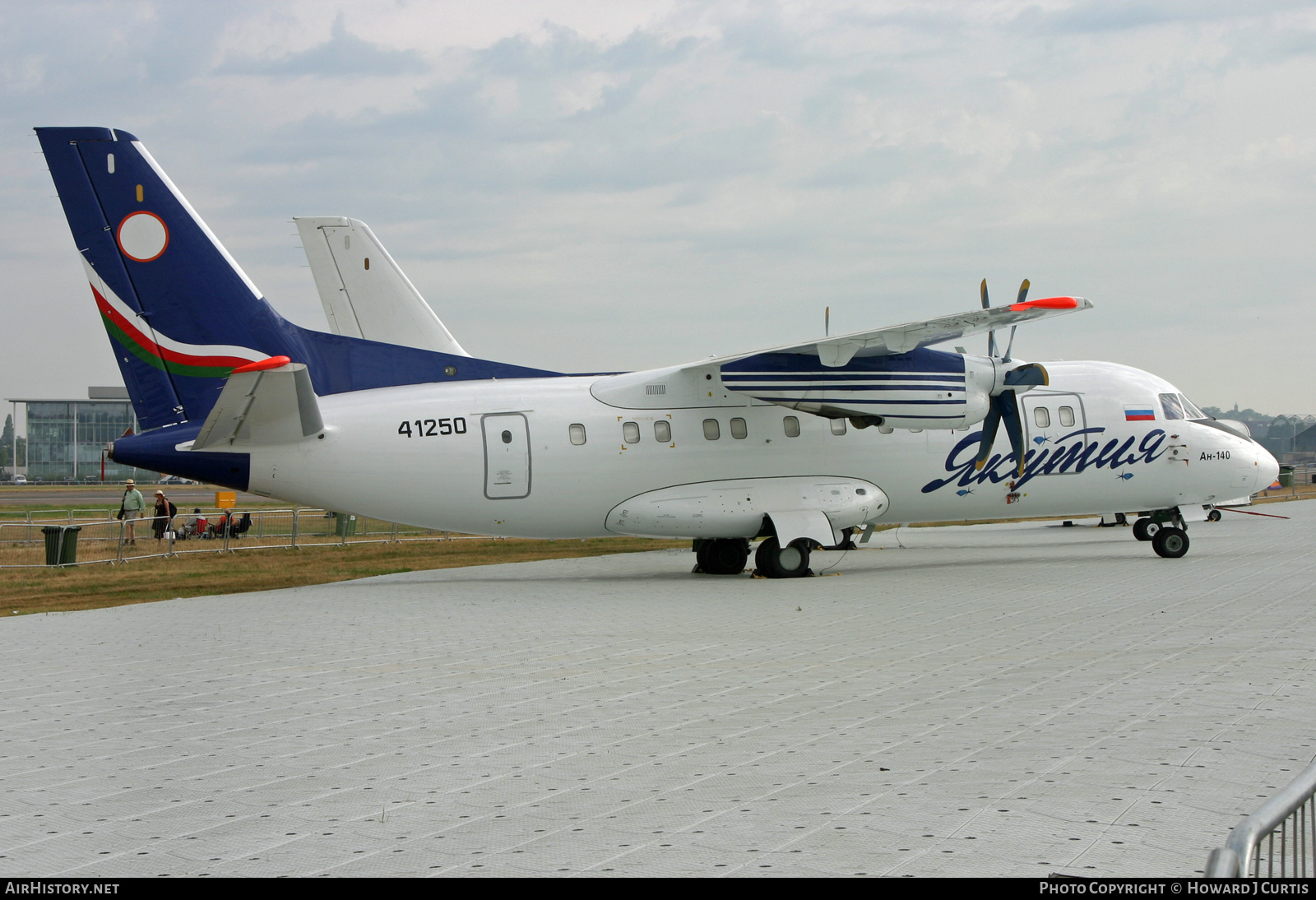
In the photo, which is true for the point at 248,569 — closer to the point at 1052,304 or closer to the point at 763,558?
the point at 763,558

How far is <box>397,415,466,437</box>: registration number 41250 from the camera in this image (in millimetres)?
18266

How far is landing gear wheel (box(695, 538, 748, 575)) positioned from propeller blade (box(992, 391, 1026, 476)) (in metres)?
5.44

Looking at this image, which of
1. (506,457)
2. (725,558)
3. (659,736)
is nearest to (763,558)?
(725,558)

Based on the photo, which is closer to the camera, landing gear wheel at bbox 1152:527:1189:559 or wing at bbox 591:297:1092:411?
wing at bbox 591:297:1092:411

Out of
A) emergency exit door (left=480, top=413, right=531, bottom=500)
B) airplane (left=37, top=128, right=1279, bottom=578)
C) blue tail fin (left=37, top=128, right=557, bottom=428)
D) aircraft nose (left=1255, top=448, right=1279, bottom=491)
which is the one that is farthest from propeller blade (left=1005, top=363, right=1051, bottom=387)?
blue tail fin (left=37, top=128, right=557, bottom=428)

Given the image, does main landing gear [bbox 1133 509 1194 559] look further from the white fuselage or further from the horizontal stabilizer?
the horizontal stabilizer

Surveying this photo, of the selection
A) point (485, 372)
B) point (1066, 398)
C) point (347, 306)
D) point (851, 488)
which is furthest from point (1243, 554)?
point (347, 306)

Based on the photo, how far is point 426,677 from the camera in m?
10.2

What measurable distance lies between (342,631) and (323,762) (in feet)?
22.2

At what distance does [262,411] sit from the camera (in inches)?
671

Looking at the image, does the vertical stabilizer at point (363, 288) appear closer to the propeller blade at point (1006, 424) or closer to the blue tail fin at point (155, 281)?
the blue tail fin at point (155, 281)

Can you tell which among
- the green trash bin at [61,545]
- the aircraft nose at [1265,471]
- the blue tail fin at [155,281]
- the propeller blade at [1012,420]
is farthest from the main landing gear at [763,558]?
the green trash bin at [61,545]

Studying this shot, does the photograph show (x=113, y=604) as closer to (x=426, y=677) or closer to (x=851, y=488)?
(x=426, y=677)

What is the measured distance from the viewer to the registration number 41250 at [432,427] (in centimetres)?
1827
